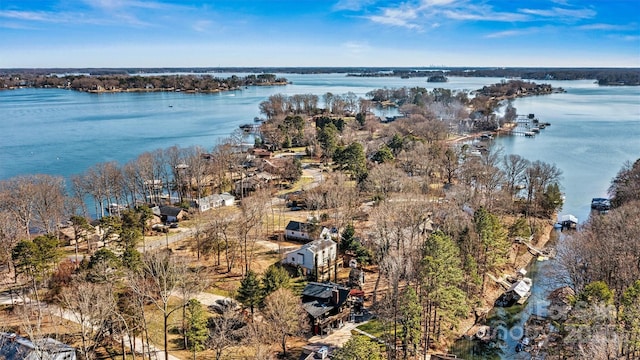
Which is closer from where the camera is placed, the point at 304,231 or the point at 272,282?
the point at 272,282

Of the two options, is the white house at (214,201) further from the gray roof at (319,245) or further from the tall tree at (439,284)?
the tall tree at (439,284)

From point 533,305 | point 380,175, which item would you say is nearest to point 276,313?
point 533,305

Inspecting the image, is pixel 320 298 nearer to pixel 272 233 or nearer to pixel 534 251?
pixel 272 233

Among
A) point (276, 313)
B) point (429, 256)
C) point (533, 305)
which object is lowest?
point (533, 305)

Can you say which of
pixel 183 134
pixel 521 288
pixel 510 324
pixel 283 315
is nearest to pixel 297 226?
pixel 283 315

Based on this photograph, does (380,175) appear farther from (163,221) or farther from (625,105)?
(625,105)

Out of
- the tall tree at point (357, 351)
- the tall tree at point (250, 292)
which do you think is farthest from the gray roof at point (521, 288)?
the tall tree at point (250, 292)

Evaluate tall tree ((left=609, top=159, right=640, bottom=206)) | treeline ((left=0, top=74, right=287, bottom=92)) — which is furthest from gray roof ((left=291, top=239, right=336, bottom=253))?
treeline ((left=0, top=74, right=287, bottom=92))
